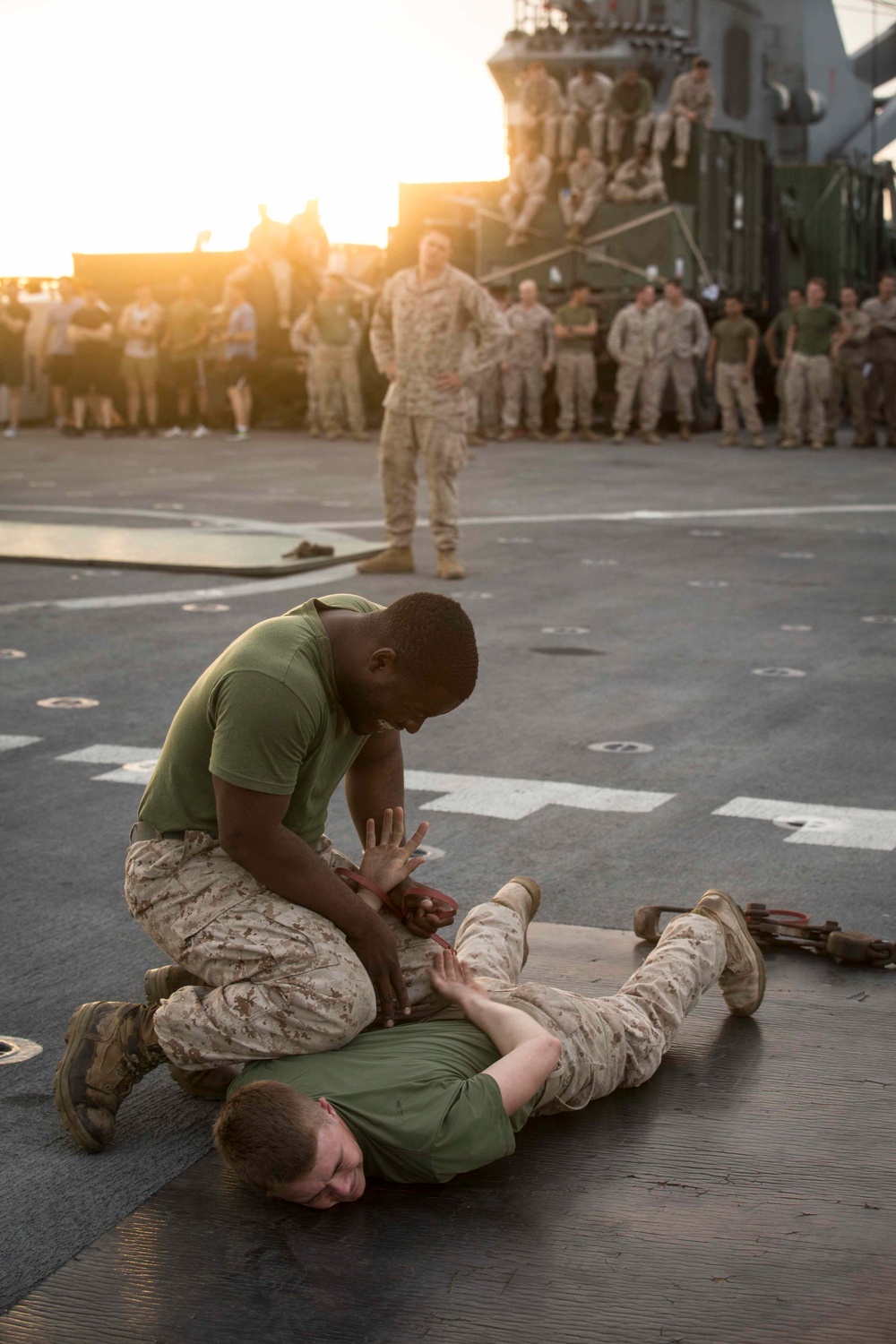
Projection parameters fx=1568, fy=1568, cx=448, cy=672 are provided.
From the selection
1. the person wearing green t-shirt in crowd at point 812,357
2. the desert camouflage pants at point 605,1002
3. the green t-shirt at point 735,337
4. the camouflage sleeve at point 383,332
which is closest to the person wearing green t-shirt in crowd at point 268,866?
the desert camouflage pants at point 605,1002

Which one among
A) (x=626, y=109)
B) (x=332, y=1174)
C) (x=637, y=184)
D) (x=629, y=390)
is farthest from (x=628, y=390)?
(x=332, y=1174)

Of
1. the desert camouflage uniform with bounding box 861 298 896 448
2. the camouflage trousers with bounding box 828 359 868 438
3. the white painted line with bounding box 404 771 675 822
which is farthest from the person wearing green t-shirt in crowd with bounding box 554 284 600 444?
the white painted line with bounding box 404 771 675 822

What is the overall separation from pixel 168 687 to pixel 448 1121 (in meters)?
4.02

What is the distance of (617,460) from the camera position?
58.4ft

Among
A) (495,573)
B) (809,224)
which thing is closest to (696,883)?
(495,573)

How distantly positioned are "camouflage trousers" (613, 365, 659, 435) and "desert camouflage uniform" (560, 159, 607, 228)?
8.55 feet

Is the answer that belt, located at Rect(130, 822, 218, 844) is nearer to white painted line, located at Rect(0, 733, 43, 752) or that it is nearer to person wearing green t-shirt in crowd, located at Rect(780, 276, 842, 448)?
white painted line, located at Rect(0, 733, 43, 752)

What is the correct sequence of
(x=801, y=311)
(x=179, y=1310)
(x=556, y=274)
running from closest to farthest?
(x=179, y=1310) → (x=801, y=311) → (x=556, y=274)

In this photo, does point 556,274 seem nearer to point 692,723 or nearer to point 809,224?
point 809,224

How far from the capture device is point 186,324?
72.5ft

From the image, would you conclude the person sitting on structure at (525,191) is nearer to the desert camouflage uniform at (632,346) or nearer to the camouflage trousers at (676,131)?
the camouflage trousers at (676,131)

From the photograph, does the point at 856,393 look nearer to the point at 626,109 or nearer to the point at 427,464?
the point at 626,109

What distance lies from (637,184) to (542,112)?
177cm

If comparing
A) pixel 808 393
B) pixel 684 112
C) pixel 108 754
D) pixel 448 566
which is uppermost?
pixel 684 112
